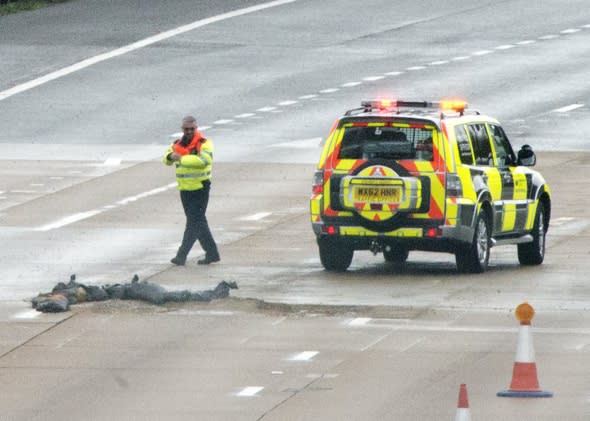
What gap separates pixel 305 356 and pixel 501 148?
697cm

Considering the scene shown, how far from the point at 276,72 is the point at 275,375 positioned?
29.4 metres

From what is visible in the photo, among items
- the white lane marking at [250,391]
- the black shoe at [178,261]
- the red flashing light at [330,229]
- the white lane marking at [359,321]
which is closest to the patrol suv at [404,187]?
the red flashing light at [330,229]

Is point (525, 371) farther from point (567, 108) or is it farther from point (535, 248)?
point (567, 108)

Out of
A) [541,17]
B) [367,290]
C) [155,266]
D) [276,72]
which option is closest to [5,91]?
[276,72]

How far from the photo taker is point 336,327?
58.7ft

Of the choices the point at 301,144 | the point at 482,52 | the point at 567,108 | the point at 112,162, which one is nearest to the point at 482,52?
the point at 482,52

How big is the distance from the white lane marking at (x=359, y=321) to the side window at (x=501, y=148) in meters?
4.58

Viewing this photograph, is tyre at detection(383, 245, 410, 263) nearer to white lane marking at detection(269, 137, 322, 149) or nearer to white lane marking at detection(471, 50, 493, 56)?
white lane marking at detection(269, 137, 322, 149)

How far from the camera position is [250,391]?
14805mm

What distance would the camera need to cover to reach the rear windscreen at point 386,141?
2127cm

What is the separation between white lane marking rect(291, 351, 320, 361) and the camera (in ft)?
53.2

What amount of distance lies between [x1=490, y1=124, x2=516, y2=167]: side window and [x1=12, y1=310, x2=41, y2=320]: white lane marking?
6100 mm

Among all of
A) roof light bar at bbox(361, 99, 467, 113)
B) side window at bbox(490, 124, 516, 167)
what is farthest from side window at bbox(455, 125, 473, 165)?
side window at bbox(490, 124, 516, 167)

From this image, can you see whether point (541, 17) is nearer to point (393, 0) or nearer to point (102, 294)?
point (393, 0)
